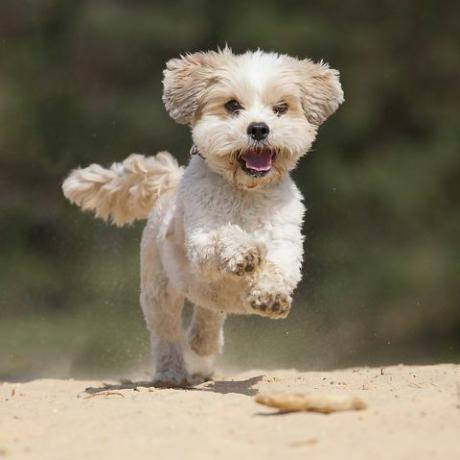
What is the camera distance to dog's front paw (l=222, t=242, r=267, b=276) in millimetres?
6699

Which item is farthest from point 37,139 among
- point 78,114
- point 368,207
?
point 368,207

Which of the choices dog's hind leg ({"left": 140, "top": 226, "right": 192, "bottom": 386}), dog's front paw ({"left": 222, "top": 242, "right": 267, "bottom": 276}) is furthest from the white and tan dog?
dog's hind leg ({"left": 140, "top": 226, "right": 192, "bottom": 386})

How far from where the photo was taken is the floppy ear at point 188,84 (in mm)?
7379

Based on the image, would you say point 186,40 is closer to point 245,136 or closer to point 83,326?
point 83,326

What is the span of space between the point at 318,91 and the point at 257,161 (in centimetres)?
68

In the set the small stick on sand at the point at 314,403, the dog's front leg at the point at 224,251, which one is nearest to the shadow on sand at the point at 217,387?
the dog's front leg at the point at 224,251

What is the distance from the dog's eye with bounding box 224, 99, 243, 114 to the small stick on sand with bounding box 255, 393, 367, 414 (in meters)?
2.02

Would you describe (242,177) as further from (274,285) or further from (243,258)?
(274,285)

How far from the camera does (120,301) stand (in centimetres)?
1419

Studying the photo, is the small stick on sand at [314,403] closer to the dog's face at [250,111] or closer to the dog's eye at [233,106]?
the dog's face at [250,111]

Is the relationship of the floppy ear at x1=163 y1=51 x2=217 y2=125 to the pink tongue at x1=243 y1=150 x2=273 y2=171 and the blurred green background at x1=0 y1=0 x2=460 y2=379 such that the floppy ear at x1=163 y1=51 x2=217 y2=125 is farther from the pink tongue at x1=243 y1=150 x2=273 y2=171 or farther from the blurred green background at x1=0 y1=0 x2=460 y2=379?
the blurred green background at x1=0 y1=0 x2=460 y2=379

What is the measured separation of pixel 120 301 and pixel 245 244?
759 centimetres

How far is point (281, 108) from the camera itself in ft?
23.7

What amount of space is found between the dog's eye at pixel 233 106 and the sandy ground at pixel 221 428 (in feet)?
5.42
